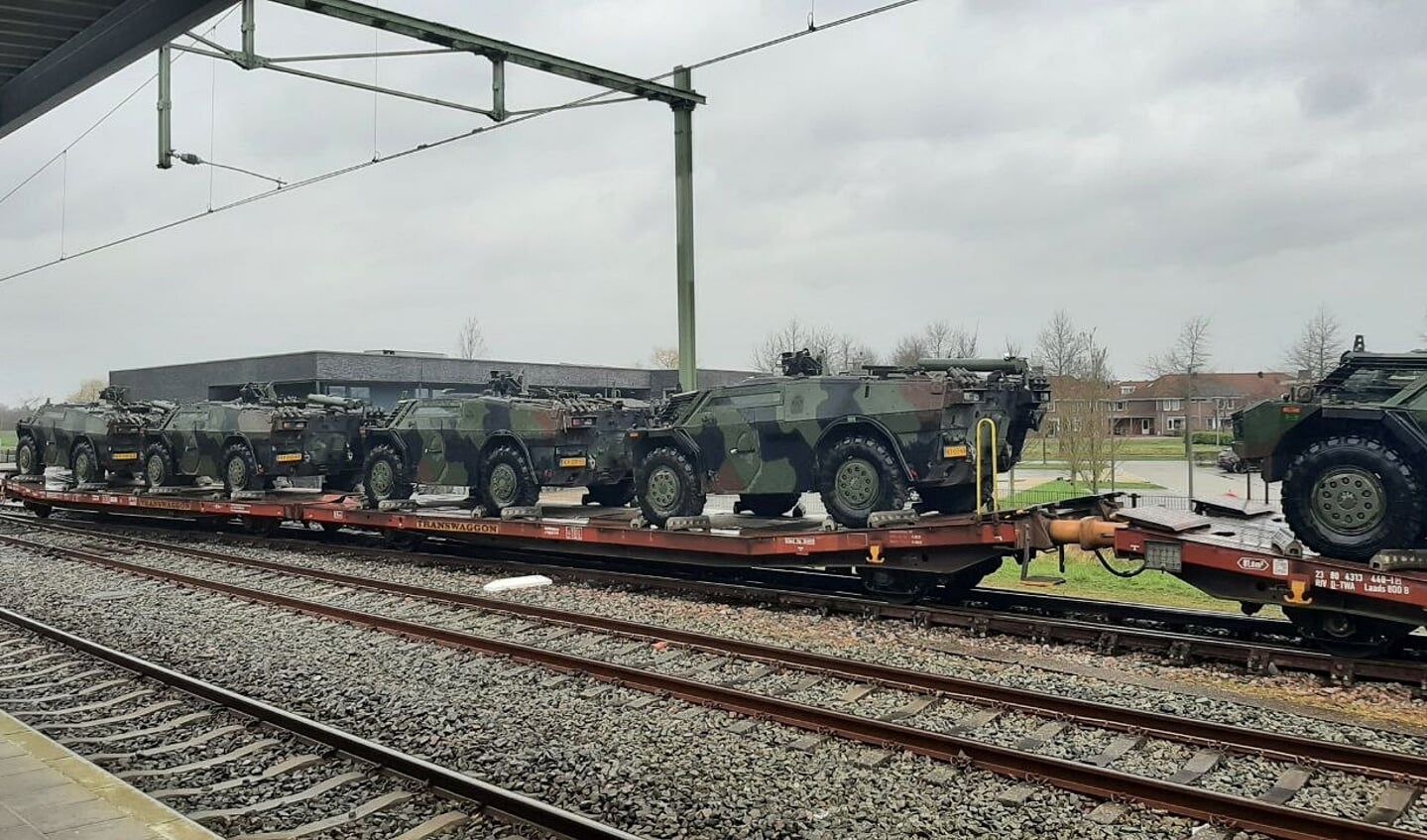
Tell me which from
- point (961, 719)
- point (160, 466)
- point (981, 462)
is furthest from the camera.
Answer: point (160, 466)

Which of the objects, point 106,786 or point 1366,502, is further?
point 1366,502

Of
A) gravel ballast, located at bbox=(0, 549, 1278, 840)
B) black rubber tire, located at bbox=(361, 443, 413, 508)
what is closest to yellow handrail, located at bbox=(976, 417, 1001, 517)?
gravel ballast, located at bbox=(0, 549, 1278, 840)

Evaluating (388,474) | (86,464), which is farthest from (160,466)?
(388,474)

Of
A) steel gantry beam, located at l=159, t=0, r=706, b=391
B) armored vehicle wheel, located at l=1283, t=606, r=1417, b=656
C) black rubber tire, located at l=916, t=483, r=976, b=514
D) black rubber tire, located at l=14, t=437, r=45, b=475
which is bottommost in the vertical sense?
armored vehicle wheel, located at l=1283, t=606, r=1417, b=656

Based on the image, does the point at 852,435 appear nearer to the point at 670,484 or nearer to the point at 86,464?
the point at 670,484

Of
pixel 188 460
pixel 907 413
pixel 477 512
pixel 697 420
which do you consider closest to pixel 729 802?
pixel 907 413

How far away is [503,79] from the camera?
1357cm

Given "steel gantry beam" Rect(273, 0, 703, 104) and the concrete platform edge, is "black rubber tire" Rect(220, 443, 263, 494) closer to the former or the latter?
"steel gantry beam" Rect(273, 0, 703, 104)

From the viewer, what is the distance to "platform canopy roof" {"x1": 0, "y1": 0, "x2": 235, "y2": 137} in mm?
5340

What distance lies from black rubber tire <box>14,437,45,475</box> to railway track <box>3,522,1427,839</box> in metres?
18.7

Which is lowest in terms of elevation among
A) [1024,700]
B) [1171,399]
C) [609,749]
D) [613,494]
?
[609,749]

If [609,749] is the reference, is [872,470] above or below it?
above

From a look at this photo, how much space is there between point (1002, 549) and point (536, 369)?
35.0m

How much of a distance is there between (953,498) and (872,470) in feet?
4.52
